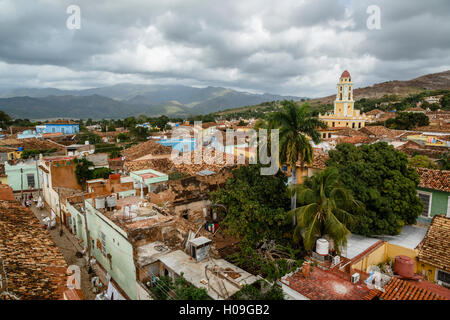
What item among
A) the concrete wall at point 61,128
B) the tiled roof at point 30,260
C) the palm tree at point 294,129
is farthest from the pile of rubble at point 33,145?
the palm tree at point 294,129

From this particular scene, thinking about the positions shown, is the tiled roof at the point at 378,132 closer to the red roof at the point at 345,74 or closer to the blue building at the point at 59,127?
the red roof at the point at 345,74

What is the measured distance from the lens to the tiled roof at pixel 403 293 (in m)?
8.28

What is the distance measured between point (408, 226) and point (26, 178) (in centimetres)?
3034

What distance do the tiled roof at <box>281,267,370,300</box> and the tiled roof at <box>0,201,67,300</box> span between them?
6.61m

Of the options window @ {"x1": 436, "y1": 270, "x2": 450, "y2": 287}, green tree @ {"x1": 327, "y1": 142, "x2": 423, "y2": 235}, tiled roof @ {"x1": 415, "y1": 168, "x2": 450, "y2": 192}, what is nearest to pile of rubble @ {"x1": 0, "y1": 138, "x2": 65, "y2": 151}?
green tree @ {"x1": 327, "y1": 142, "x2": 423, "y2": 235}

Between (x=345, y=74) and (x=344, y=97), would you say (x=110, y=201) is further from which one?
(x=345, y=74)

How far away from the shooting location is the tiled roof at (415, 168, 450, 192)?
14827mm

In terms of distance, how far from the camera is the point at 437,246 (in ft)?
38.7

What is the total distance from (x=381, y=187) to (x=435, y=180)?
11.9 ft

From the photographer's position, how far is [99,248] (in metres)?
13.6

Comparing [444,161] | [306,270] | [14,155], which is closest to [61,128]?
[14,155]
